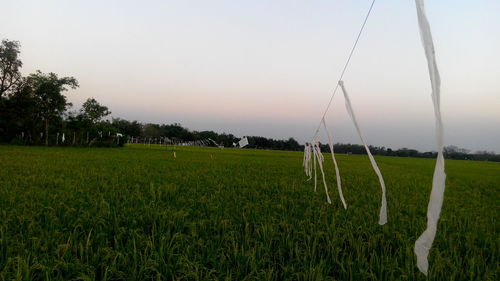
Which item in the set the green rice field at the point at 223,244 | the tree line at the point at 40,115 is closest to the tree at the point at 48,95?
the tree line at the point at 40,115

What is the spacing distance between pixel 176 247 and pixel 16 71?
4369 centimetres

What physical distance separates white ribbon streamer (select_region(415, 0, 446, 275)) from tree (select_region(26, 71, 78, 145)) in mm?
43220

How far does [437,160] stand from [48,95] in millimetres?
44338

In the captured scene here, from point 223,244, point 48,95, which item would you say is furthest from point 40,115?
point 223,244

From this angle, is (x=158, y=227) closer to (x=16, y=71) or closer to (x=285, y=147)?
(x=16, y=71)

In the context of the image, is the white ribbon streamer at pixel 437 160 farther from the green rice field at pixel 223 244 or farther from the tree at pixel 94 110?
the tree at pixel 94 110

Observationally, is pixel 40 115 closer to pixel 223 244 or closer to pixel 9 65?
pixel 9 65

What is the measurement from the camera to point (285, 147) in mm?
128750

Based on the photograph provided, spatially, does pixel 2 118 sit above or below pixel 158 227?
above

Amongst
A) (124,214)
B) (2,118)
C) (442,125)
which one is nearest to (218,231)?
(124,214)

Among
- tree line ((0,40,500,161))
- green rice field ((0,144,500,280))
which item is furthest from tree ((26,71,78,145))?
green rice field ((0,144,500,280))

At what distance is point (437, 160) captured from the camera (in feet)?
5.52

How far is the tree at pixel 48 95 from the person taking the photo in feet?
123

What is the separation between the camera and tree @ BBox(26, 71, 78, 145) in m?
37.4
